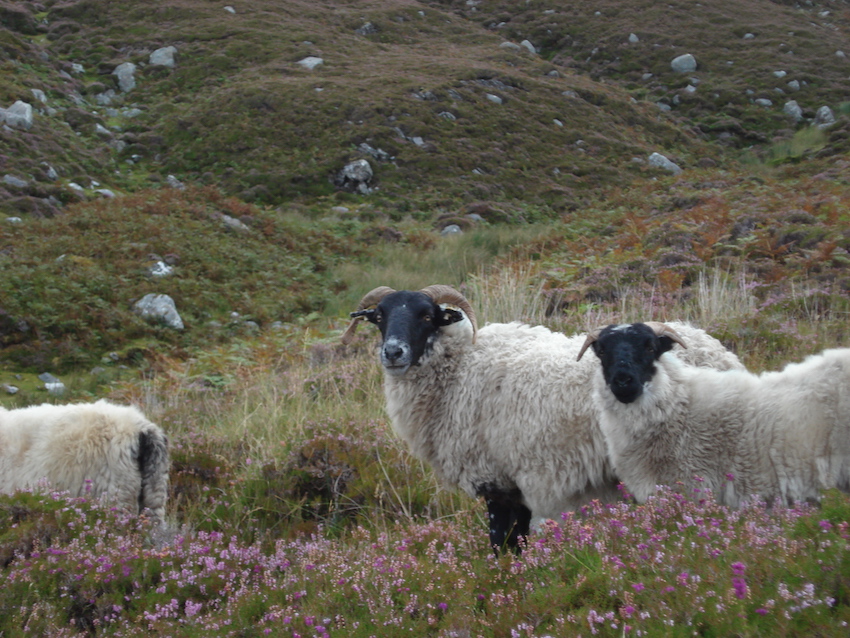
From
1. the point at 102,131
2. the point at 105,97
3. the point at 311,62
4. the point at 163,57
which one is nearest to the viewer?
the point at 102,131

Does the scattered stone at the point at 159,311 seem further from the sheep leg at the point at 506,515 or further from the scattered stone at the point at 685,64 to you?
the scattered stone at the point at 685,64

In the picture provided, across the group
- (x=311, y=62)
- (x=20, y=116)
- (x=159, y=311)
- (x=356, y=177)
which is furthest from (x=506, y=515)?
(x=311, y=62)

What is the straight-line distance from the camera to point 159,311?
13742 mm

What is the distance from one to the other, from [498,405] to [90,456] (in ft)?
11.1

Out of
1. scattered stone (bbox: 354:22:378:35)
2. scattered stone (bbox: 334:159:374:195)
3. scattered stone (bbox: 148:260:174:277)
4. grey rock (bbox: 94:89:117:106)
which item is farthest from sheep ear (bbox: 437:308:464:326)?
scattered stone (bbox: 354:22:378:35)

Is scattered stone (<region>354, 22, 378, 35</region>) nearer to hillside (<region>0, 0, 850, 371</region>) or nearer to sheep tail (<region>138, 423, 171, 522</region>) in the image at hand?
hillside (<region>0, 0, 850, 371</region>)

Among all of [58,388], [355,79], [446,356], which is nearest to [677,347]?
[446,356]

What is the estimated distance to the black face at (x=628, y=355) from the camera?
435cm

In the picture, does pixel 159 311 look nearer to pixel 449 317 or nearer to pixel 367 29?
A: pixel 449 317

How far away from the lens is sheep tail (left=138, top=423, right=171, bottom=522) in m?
5.52

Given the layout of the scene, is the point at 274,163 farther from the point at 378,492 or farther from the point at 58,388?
the point at 378,492

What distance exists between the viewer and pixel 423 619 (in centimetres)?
309

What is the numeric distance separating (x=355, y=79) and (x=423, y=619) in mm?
35498

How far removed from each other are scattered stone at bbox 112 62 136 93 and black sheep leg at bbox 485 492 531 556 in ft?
116
